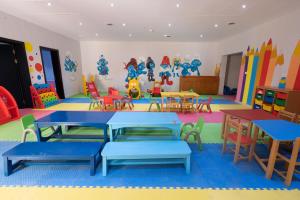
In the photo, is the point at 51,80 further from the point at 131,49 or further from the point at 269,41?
the point at 269,41

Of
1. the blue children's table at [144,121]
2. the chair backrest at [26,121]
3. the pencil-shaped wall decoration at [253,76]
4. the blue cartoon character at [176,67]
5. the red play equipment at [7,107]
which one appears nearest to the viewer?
the blue children's table at [144,121]

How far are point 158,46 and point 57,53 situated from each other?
5548 millimetres

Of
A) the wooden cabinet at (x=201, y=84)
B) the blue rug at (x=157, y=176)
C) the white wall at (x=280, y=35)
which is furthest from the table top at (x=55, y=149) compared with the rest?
the wooden cabinet at (x=201, y=84)

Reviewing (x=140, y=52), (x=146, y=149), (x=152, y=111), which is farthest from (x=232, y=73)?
(x=146, y=149)

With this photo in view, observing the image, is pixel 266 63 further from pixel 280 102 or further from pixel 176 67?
pixel 176 67

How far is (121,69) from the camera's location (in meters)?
9.75

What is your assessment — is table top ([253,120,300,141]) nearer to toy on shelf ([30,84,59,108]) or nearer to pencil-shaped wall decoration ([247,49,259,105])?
pencil-shaped wall decoration ([247,49,259,105])

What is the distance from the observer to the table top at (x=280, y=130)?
6.74ft

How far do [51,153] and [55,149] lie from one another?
4.4 inches

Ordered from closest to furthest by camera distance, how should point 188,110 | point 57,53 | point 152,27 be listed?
1. point 188,110
2. point 152,27
3. point 57,53

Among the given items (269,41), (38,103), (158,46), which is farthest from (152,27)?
(38,103)

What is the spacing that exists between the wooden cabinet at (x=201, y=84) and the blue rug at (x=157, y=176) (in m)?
6.91

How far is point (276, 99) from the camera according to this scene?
13.3 feet

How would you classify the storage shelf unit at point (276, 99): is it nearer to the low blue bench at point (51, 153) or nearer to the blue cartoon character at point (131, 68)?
the low blue bench at point (51, 153)
